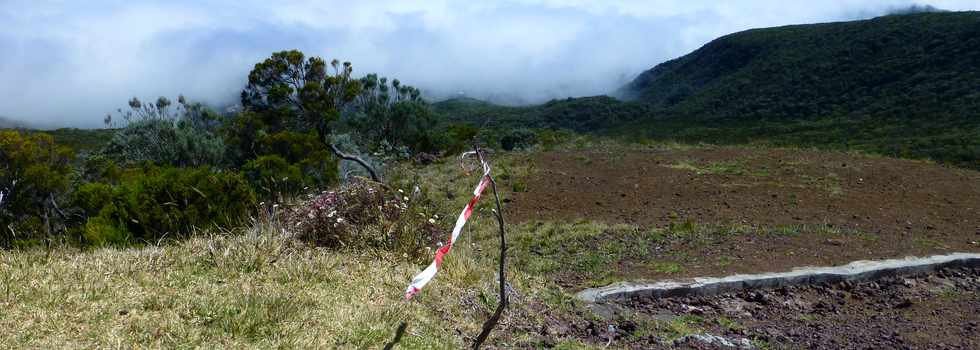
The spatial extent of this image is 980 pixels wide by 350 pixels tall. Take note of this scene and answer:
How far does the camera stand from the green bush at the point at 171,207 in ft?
21.9

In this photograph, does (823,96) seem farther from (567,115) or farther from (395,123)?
(395,123)

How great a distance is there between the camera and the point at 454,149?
63.4ft

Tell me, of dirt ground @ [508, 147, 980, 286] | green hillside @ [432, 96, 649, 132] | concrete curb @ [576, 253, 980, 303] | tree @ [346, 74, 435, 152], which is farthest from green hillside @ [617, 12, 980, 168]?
concrete curb @ [576, 253, 980, 303]

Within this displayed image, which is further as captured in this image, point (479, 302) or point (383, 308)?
point (479, 302)

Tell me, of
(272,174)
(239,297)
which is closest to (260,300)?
(239,297)

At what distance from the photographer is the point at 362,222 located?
5785 millimetres

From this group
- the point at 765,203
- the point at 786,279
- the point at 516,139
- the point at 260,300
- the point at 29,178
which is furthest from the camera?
Result: the point at 516,139

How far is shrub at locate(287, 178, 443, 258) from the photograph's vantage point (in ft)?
18.2

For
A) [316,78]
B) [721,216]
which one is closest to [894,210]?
[721,216]

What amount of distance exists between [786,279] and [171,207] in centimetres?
517

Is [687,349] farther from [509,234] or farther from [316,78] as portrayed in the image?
[316,78]

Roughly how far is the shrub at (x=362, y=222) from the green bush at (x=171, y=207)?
3.45 feet

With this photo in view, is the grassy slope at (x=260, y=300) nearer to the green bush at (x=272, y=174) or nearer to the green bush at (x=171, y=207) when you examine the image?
the green bush at (x=171, y=207)

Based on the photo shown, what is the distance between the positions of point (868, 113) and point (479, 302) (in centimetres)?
3576
